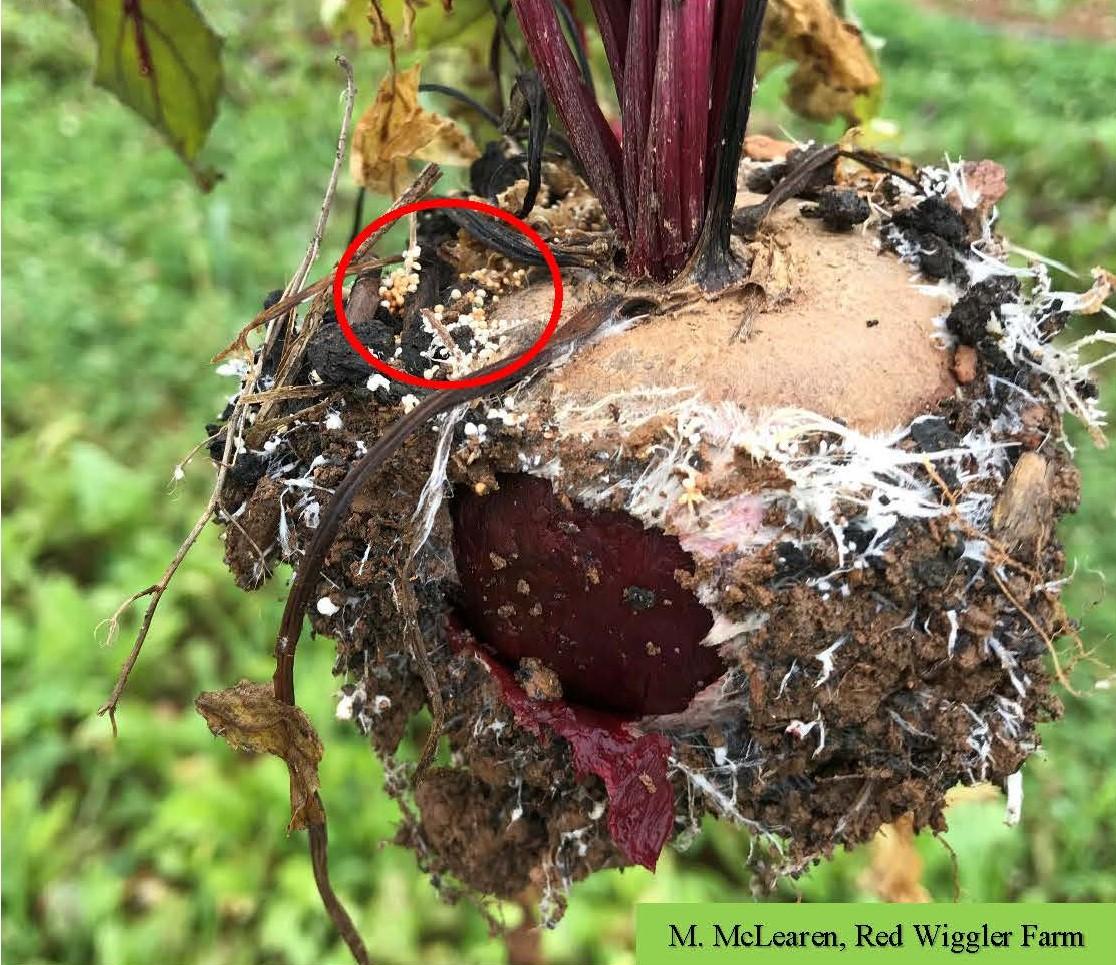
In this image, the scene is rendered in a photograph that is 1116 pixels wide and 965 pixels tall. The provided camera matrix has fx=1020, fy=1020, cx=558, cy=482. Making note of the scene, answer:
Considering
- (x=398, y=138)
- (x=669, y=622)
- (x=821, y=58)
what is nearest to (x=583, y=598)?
(x=669, y=622)

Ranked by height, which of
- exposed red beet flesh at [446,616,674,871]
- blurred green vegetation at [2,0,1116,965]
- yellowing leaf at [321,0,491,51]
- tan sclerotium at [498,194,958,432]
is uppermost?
yellowing leaf at [321,0,491,51]

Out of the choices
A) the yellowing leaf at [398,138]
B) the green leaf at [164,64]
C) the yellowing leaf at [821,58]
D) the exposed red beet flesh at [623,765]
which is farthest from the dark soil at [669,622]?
the green leaf at [164,64]

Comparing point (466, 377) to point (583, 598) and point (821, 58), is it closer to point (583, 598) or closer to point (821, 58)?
point (583, 598)

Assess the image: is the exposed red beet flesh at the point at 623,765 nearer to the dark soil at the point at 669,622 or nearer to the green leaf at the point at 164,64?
the dark soil at the point at 669,622

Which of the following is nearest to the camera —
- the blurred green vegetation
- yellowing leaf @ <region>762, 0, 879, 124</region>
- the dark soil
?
the dark soil

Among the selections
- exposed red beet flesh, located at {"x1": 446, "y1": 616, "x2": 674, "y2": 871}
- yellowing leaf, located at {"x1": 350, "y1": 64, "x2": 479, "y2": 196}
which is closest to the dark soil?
exposed red beet flesh, located at {"x1": 446, "y1": 616, "x2": 674, "y2": 871}

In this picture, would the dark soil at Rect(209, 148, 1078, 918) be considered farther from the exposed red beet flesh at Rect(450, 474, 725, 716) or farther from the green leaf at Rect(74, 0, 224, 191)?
the green leaf at Rect(74, 0, 224, 191)
